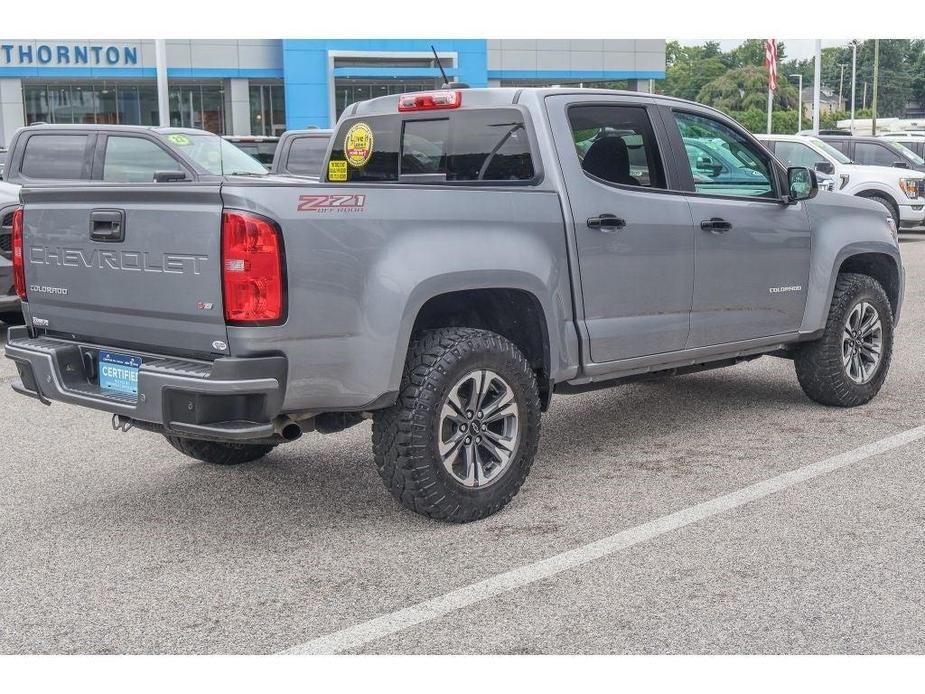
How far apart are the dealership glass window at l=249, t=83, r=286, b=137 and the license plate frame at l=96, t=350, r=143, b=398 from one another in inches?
1524

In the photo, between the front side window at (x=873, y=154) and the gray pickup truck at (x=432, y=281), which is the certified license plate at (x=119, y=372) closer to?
the gray pickup truck at (x=432, y=281)

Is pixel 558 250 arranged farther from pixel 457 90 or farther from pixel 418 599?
pixel 418 599

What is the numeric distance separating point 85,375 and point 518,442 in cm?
190

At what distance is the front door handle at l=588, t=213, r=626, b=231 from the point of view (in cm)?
543

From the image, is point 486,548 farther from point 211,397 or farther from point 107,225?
point 107,225

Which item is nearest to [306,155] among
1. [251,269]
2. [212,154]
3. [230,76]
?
[212,154]

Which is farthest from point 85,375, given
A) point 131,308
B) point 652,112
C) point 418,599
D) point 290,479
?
point 652,112

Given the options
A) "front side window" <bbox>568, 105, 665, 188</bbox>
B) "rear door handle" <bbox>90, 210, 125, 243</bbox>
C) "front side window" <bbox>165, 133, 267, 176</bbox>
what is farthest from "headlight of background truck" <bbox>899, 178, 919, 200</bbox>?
"rear door handle" <bbox>90, 210, 125, 243</bbox>

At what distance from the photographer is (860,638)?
11.9 ft

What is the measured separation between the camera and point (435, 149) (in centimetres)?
597

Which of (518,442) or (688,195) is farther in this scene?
(688,195)

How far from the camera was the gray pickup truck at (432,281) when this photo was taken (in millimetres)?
4309

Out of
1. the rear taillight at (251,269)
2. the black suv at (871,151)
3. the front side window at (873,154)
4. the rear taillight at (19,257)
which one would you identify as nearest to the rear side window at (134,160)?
the rear taillight at (19,257)

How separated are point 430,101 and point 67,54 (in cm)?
3748
